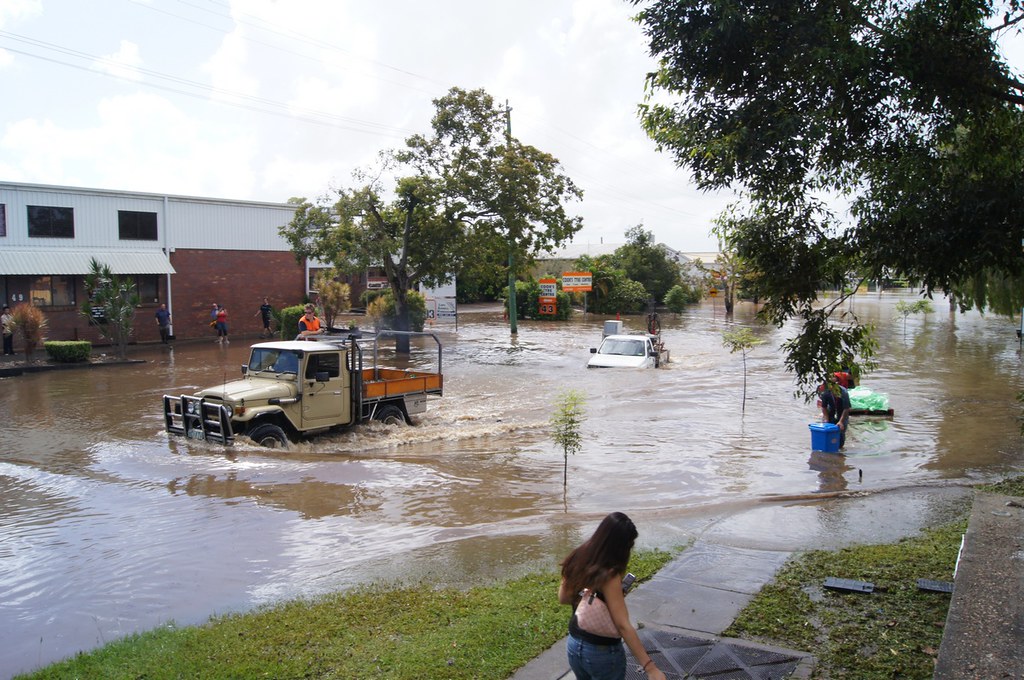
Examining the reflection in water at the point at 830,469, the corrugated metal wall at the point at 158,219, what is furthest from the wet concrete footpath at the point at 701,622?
the corrugated metal wall at the point at 158,219

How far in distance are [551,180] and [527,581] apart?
80.1 ft

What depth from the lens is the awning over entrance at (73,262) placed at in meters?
28.8

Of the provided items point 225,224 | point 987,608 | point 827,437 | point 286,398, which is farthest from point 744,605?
point 225,224

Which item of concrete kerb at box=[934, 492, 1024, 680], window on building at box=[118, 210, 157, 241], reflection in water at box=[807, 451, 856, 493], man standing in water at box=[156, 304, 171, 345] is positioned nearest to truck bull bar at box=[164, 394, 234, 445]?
reflection in water at box=[807, 451, 856, 493]

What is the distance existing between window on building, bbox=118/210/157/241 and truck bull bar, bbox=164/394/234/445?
21589mm

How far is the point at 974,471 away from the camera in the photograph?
43.2 feet

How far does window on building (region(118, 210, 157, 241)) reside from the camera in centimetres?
3244

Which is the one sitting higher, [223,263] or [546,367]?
[223,263]

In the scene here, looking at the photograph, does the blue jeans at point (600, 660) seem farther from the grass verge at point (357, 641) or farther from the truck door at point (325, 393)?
the truck door at point (325, 393)

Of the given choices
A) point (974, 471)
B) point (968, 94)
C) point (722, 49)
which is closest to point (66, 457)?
point (722, 49)

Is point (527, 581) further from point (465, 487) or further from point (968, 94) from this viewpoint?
point (968, 94)

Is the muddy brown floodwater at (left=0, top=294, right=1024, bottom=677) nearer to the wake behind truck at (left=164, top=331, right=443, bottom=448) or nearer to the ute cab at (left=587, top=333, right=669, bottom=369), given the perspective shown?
the wake behind truck at (left=164, top=331, right=443, bottom=448)

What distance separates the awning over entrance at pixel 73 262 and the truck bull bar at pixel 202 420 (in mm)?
19100

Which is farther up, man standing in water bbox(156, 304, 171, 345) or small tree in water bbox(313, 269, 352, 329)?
small tree in water bbox(313, 269, 352, 329)
